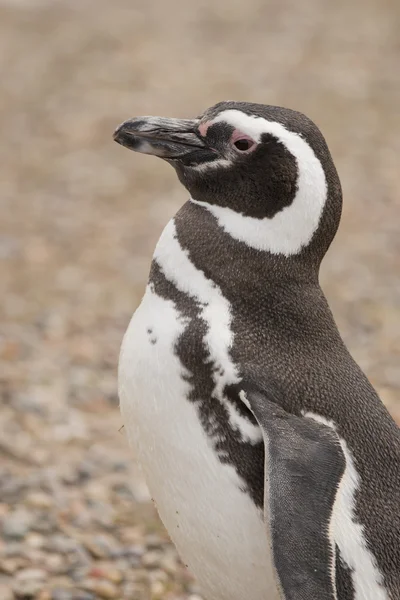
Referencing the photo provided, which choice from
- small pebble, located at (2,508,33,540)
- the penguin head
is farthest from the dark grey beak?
small pebble, located at (2,508,33,540)

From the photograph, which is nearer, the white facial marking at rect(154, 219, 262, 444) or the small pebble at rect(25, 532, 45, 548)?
the white facial marking at rect(154, 219, 262, 444)

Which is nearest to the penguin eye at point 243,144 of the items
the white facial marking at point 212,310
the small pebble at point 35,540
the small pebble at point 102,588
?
the white facial marking at point 212,310

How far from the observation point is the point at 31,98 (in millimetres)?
8297

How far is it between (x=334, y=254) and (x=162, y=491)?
3845 mm

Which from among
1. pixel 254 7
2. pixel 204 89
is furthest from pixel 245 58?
pixel 254 7

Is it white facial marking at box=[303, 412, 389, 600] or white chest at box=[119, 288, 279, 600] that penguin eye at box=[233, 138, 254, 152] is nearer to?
white chest at box=[119, 288, 279, 600]

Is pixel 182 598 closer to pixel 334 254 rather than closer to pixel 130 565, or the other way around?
pixel 130 565

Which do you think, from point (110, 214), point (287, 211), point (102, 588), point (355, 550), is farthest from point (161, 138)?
point (110, 214)

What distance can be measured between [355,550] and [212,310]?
602 millimetres

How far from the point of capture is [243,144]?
2.37 m

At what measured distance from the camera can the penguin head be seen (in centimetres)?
232

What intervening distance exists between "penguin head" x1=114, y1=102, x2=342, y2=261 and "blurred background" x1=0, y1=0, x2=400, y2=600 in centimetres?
128

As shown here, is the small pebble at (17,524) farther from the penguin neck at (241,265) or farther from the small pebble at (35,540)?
the penguin neck at (241,265)

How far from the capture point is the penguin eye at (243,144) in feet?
7.72
